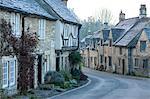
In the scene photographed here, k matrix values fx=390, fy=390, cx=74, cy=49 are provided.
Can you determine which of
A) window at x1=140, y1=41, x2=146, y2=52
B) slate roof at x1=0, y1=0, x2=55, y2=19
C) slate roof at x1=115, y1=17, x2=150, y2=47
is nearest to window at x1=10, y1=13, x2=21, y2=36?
slate roof at x1=0, y1=0, x2=55, y2=19

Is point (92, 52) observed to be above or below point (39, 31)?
below

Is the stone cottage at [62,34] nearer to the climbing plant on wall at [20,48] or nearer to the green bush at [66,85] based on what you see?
the green bush at [66,85]

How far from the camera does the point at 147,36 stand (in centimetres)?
5562

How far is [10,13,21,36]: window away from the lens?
26031 millimetres

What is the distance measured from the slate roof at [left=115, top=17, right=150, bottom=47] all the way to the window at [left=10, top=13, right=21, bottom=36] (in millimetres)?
35457

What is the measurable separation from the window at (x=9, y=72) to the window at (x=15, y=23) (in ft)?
6.46

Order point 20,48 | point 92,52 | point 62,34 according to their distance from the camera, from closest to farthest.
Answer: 1. point 20,48
2. point 62,34
3. point 92,52

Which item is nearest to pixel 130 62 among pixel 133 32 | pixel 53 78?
pixel 133 32

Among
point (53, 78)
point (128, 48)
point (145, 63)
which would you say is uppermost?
point (128, 48)

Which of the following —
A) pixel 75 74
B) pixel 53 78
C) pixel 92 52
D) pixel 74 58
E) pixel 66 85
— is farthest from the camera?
pixel 92 52

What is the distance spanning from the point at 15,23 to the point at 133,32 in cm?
3983

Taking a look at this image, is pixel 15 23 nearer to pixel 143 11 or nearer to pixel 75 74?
pixel 75 74

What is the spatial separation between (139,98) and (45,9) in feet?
47.1

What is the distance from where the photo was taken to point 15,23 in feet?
88.0
